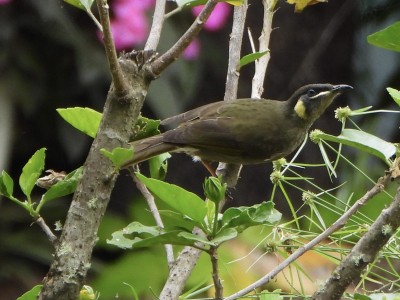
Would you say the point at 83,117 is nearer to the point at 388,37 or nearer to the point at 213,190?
the point at 213,190

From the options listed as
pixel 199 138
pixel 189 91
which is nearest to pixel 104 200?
pixel 199 138

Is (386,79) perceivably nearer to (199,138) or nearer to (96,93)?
(96,93)

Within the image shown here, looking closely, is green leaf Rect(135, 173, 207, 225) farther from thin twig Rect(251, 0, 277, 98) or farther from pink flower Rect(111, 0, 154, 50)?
pink flower Rect(111, 0, 154, 50)

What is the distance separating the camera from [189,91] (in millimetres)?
3344

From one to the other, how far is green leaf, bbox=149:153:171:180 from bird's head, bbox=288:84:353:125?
829 millimetres

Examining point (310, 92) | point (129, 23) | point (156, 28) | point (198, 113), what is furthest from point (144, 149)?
point (129, 23)

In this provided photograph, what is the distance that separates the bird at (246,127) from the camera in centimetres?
186

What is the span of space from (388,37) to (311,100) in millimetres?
1118

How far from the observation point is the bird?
1860 mm

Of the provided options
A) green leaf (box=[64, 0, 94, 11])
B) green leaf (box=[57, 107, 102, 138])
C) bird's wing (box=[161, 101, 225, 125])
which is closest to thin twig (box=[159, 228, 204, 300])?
green leaf (box=[57, 107, 102, 138])

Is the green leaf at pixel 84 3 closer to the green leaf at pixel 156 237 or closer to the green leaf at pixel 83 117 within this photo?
the green leaf at pixel 83 117

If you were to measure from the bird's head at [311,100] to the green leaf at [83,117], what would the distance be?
36.3 inches

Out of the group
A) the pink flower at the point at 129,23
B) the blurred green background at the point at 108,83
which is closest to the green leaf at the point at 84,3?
the pink flower at the point at 129,23

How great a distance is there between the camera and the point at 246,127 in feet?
6.43
